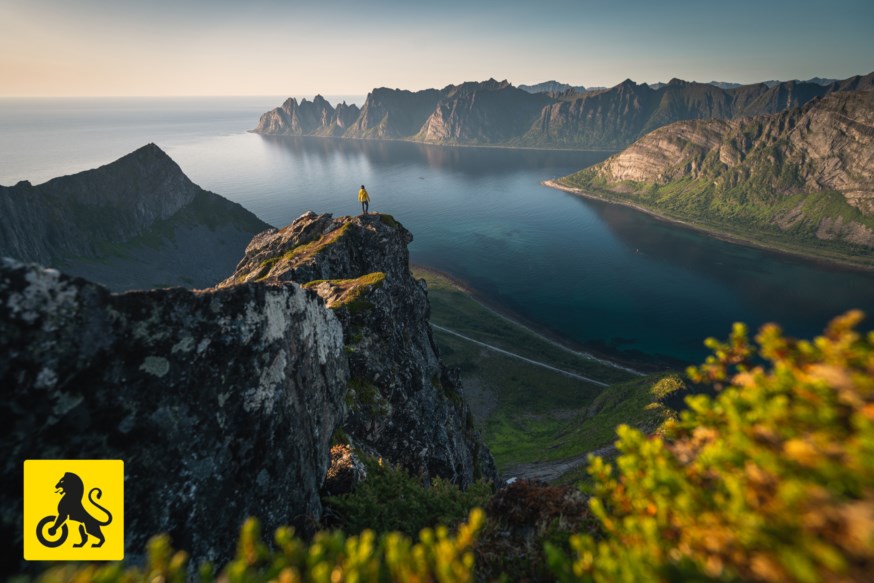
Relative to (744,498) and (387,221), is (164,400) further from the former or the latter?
(387,221)

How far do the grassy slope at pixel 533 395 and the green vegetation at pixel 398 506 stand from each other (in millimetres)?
63391

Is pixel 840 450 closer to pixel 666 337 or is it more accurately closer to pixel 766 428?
pixel 766 428

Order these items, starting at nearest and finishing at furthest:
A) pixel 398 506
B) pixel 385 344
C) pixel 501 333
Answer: pixel 398 506, pixel 385 344, pixel 501 333

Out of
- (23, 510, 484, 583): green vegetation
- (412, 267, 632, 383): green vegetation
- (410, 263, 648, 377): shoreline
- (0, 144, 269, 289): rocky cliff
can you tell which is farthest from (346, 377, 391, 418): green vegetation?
(0, 144, 269, 289): rocky cliff

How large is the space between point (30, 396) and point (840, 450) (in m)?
15.6

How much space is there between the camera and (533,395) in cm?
10994

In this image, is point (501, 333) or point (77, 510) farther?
point (501, 333)

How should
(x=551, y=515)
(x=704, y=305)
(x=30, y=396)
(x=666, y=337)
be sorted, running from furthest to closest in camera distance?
(x=704, y=305)
(x=666, y=337)
(x=551, y=515)
(x=30, y=396)

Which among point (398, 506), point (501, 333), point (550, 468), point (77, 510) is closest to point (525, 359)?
point (501, 333)

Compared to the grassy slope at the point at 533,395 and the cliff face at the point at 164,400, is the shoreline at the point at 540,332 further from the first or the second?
the cliff face at the point at 164,400

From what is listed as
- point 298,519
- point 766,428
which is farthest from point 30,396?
point 766,428

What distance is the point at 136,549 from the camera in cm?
1133

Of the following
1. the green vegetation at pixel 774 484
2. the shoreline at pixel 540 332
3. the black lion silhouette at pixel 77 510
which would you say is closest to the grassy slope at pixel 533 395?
the shoreline at pixel 540 332

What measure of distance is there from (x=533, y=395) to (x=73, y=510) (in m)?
108
